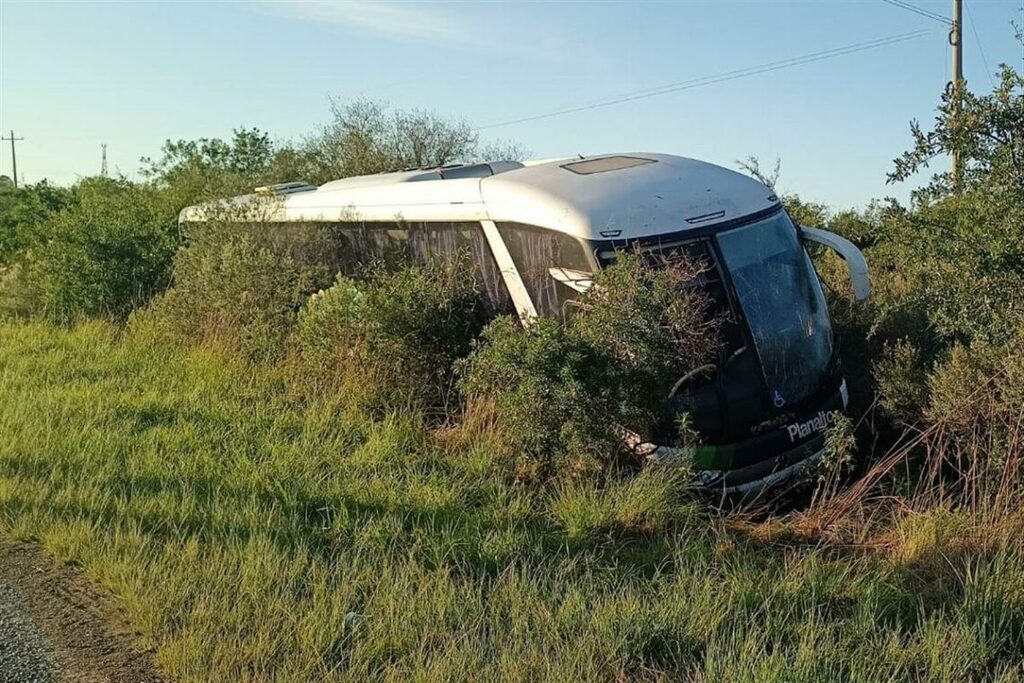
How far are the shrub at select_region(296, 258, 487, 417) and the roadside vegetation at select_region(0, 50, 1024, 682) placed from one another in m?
0.02

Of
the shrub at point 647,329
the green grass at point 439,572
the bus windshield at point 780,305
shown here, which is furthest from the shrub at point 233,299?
the bus windshield at point 780,305

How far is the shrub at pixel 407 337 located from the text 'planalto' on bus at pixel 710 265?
0.30 metres

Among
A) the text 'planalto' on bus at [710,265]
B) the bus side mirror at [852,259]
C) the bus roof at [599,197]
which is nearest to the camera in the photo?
the text 'planalto' on bus at [710,265]

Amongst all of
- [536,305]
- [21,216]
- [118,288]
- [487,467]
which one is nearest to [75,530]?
[487,467]

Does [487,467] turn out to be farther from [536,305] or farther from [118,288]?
[118,288]

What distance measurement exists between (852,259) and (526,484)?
3625 millimetres

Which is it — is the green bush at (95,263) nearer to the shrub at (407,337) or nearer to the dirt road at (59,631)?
the shrub at (407,337)

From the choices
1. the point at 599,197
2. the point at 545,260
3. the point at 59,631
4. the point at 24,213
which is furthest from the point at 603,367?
the point at 24,213

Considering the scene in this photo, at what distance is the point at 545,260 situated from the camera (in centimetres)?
728

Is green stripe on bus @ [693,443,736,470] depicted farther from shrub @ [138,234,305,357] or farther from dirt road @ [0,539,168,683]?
shrub @ [138,234,305,357]

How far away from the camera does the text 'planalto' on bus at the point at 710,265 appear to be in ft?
21.0

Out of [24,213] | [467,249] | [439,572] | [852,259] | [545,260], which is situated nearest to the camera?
[439,572]

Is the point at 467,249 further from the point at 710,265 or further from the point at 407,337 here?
the point at 710,265

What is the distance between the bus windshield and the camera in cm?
672
